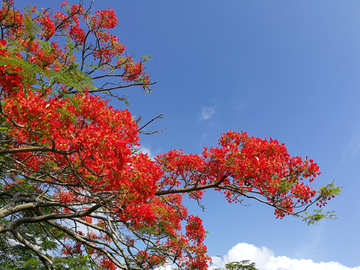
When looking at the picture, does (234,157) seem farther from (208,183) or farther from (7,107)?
(7,107)

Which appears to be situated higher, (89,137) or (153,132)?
(153,132)

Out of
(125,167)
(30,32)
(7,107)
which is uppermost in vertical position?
(30,32)

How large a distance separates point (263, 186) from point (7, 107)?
507cm

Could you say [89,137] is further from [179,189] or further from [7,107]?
[179,189]

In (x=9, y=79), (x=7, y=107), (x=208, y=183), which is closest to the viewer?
(x=7, y=107)

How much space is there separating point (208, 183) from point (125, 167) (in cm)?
317

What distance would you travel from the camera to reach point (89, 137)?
326 cm

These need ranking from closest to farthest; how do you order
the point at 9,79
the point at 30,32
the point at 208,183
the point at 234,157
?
the point at 9,79
the point at 30,32
the point at 234,157
the point at 208,183

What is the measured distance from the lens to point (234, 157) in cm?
566

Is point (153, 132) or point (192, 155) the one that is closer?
point (192, 155)

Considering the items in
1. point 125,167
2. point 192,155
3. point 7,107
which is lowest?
point 125,167

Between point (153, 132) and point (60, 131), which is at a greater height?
point (153, 132)

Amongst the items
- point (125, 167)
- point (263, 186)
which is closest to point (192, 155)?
point (263, 186)

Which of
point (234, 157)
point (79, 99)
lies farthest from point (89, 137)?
point (234, 157)
